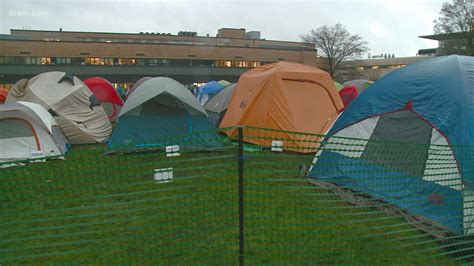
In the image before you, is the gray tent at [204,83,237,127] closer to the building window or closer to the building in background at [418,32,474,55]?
the building in background at [418,32,474,55]

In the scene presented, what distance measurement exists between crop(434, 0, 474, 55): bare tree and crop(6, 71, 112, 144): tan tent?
147 ft

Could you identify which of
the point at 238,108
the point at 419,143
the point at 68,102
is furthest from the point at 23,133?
the point at 419,143

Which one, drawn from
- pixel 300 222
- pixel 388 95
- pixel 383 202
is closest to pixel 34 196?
pixel 300 222

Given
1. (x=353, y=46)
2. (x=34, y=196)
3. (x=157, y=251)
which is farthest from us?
(x=353, y=46)

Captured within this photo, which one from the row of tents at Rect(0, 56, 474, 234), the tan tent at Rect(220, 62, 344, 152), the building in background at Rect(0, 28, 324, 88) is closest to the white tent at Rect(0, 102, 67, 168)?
the row of tents at Rect(0, 56, 474, 234)

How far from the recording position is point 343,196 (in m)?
6.05

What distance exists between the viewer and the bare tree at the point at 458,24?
44031 mm

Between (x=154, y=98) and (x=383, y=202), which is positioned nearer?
(x=383, y=202)

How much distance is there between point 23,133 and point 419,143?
9020 millimetres

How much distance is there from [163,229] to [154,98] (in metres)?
6.22

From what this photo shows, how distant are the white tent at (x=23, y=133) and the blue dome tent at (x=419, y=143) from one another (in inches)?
286

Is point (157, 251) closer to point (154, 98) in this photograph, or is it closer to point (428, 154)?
point (428, 154)

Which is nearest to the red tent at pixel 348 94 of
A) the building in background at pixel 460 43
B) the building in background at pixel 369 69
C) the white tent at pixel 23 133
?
the white tent at pixel 23 133

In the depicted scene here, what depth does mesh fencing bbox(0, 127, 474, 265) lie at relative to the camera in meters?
4.29
